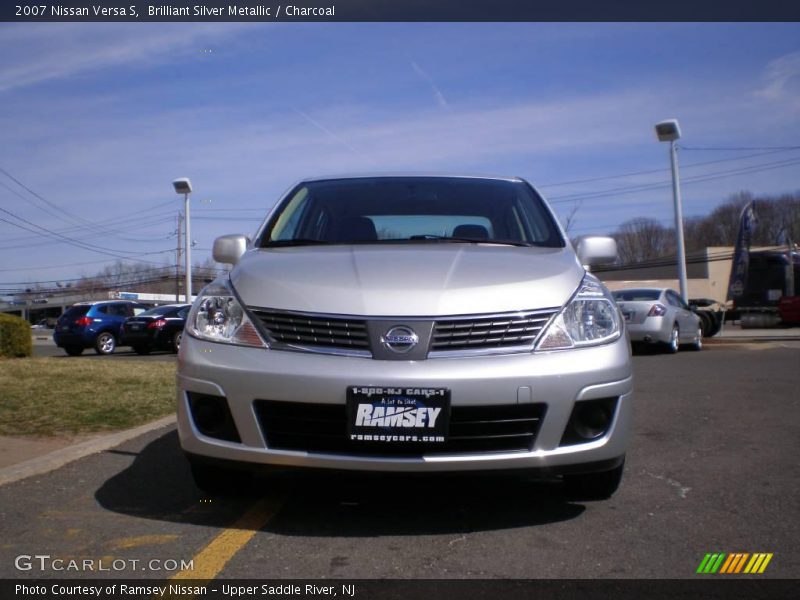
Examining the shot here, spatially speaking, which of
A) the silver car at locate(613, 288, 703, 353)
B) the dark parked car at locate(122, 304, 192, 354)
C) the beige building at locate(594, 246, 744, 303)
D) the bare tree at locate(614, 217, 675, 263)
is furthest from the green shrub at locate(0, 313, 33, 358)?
the bare tree at locate(614, 217, 675, 263)

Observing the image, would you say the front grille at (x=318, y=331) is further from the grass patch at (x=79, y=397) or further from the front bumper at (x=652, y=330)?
the front bumper at (x=652, y=330)

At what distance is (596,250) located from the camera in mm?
4727

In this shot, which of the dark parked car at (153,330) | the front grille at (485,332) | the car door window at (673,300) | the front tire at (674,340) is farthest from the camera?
the dark parked car at (153,330)

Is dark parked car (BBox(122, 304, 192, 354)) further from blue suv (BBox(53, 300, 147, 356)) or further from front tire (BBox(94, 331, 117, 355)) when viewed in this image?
front tire (BBox(94, 331, 117, 355))

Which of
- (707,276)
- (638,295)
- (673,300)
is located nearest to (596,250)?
(638,295)

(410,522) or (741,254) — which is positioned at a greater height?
(410,522)

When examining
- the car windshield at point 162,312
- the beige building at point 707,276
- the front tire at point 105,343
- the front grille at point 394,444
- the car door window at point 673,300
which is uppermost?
the front grille at point 394,444

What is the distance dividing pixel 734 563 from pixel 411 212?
9.13 feet

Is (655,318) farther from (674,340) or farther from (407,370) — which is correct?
(407,370)

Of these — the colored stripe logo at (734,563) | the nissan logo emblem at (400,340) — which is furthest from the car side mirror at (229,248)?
the colored stripe logo at (734,563)

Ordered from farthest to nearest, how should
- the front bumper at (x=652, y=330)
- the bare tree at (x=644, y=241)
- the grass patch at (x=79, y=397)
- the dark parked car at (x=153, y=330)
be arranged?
the bare tree at (x=644, y=241), the dark parked car at (x=153, y=330), the front bumper at (x=652, y=330), the grass patch at (x=79, y=397)

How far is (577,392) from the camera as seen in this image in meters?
3.36

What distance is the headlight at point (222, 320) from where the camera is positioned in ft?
11.5

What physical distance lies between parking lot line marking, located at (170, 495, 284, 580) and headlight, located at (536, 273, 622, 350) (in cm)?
146
